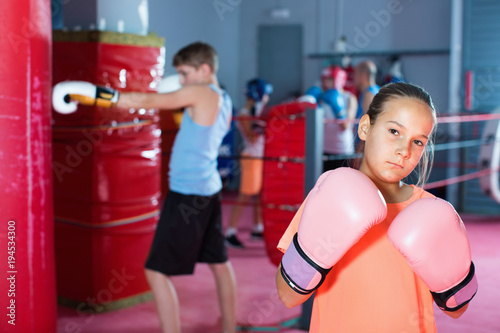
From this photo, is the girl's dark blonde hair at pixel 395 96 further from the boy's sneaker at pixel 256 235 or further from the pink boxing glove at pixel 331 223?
the boy's sneaker at pixel 256 235

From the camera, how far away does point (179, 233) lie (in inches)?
87.7

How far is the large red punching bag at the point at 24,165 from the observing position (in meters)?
1.47

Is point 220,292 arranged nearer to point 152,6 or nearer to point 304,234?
point 304,234

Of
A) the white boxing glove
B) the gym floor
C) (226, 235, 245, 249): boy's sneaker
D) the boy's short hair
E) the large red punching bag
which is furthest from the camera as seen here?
(226, 235, 245, 249): boy's sneaker

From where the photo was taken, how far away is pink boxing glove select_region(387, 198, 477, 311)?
1061 millimetres

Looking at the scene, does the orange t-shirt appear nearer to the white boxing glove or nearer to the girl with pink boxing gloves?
the girl with pink boxing gloves

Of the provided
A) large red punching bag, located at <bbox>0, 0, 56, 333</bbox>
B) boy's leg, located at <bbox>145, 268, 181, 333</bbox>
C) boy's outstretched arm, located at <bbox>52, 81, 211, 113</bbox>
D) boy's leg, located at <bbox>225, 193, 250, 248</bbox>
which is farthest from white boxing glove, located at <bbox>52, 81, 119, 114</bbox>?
boy's leg, located at <bbox>225, 193, 250, 248</bbox>

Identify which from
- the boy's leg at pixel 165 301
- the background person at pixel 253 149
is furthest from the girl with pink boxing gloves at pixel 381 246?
the background person at pixel 253 149

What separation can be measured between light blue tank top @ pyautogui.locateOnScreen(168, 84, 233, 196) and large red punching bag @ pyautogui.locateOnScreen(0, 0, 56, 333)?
0.70 metres

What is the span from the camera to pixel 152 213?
2.98 meters

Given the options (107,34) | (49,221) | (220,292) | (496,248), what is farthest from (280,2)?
(49,221)

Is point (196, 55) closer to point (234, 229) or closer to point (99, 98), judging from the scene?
point (99, 98)

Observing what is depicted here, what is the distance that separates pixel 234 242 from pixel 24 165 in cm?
289

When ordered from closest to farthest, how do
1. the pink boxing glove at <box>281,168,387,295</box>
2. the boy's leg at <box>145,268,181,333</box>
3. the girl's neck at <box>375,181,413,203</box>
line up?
1. the pink boxing glove at <box>281,168,387,295</box>
2. the girl's neck at <box>375,181,413,203</box>
3. the boy's leg at <box>145,268,181,333</box>
